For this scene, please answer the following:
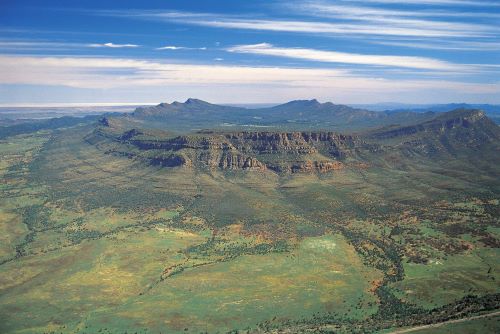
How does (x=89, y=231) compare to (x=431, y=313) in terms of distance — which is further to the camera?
(x=89, y=231)

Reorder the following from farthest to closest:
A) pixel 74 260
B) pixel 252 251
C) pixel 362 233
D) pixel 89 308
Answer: pixel 362 233 < pixel 252 251 < pixel 74 260 < pixel 89 308

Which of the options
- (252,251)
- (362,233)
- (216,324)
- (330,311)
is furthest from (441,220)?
(216,324)

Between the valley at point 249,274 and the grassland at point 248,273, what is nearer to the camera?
the valley at point 249,274

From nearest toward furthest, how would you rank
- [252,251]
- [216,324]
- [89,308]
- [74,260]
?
1. [216,324]
2. [89,308]
3. [74,260]
4. [252,251]

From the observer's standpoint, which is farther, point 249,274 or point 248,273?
point 248,273

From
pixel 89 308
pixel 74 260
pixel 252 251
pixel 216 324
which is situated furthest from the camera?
pixel 252 251

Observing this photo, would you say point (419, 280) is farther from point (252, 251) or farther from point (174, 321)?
point (174, 321)

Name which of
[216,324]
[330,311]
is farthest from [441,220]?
[216,324]

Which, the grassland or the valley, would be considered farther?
the grassland

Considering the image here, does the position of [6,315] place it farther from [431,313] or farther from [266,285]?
[431,313]
